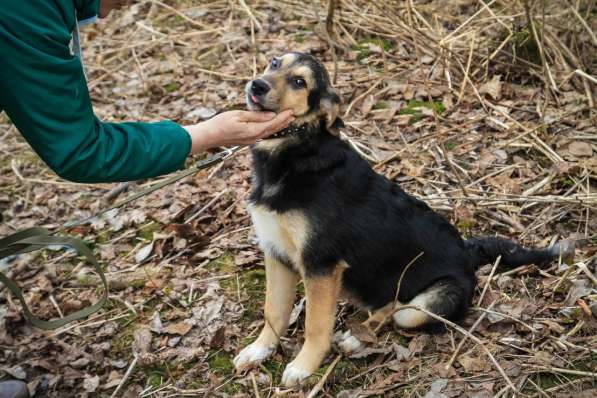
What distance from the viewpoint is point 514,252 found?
4.41 meters

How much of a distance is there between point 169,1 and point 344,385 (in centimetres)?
714

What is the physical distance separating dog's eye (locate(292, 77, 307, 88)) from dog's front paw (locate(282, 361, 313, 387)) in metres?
1.79

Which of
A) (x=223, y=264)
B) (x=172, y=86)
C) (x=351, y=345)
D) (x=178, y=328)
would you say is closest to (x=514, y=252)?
(x=351, y=345)

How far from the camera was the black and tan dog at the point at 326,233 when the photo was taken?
381 cm

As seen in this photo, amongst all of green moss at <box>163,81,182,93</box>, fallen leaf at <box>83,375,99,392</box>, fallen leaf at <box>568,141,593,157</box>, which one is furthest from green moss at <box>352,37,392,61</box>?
fallen leaf at <box>83,375,99,392</box>

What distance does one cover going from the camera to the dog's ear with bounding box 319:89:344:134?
154 inches

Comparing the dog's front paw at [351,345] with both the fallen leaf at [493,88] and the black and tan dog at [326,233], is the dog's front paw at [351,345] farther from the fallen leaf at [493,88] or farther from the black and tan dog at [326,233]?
the fallen leaf at [493,88]

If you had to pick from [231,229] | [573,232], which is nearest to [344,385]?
[231,229]

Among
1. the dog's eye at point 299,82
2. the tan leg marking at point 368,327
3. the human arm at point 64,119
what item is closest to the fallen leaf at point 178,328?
the tan leg marking at point 368,327

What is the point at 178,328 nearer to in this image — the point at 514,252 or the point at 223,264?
the point at 223,264

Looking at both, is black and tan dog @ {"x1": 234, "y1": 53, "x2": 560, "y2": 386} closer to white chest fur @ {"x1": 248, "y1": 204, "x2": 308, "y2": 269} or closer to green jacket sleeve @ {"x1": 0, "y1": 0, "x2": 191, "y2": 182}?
white chest fur @ {"x1": 248, "y1": 204, "x2": 308, "y2": 269}

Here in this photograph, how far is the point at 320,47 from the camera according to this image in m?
7.63

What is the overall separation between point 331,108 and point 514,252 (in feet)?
5.59

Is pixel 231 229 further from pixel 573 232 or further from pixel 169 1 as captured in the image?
pixel 169 1
